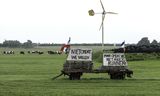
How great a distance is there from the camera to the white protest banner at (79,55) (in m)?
37.8

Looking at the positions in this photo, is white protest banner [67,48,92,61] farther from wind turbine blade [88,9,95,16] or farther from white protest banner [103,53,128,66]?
wind turbine blade [88,9,95,16]

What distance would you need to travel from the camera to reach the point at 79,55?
37.9m

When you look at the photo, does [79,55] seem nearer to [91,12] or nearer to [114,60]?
[114,60]

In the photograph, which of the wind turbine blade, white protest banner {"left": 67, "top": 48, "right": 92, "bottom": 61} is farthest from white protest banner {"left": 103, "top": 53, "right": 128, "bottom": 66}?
the wind turbine blade

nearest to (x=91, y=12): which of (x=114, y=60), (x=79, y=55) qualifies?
(x=79, y=55)

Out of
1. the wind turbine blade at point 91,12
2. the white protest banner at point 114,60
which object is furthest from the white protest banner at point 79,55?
the wind turbine blade at point 91,12

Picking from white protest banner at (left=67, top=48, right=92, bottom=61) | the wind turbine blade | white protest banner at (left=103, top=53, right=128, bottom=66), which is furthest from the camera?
the wind turbine blade

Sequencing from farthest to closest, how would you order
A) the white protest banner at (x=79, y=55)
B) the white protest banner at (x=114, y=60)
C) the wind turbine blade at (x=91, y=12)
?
the wind turbine blade at (x=91, y=12)
the white protest banner at (x=79, y=55)
the white protest banner at (x=114, y=60)

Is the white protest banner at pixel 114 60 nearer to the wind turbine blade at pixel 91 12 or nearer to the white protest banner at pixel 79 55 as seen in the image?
the white protest banner at pixel 79 55

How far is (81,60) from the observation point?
124 feet

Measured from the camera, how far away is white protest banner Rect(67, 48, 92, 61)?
37844 millimetres

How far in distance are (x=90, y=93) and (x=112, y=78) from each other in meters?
11.4

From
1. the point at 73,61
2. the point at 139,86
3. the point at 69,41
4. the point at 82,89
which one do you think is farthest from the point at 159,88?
the point at 69,41

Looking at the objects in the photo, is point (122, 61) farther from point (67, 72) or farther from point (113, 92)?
point (113, 92)
